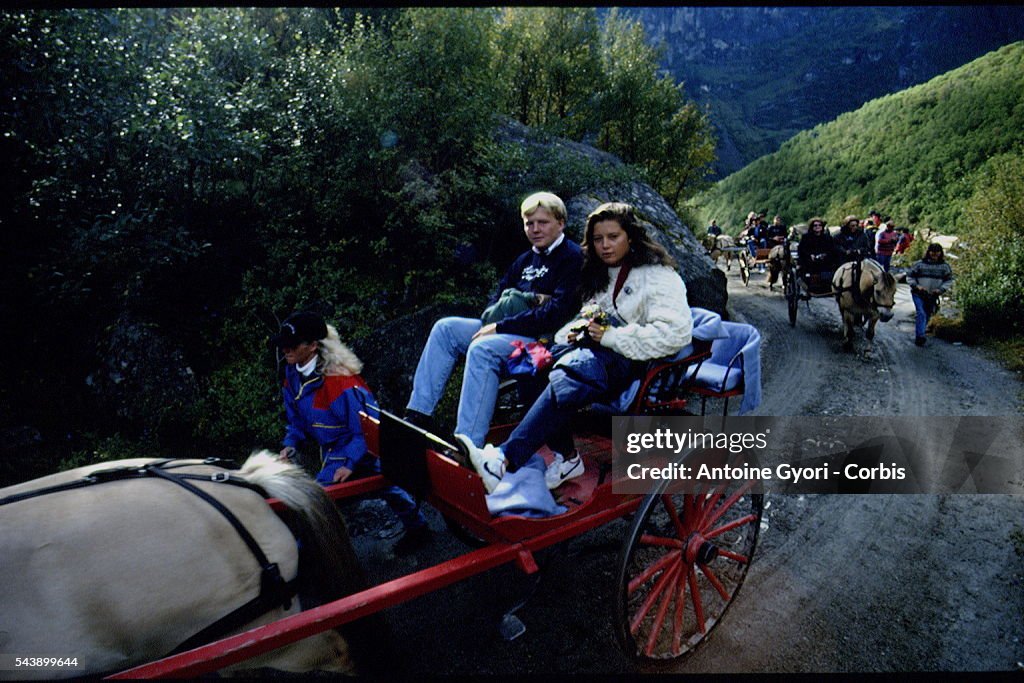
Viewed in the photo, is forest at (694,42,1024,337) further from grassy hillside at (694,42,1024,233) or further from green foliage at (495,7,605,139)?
green foliage at (495,7,605,139)

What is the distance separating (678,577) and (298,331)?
2615 millimetres

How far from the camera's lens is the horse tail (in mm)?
2184

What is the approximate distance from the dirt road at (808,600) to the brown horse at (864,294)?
5.02 metres

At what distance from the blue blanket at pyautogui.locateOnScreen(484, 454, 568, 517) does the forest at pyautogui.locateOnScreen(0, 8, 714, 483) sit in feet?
11.9

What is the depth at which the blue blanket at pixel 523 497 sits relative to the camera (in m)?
2.41

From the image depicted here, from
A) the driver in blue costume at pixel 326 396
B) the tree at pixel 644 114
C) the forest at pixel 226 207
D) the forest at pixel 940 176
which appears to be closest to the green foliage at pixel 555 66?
the tree at pixel 644 114

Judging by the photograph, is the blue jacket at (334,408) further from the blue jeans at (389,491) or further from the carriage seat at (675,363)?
the carriage seat at (675,363)

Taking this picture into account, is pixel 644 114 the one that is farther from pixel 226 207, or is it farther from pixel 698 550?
pixel 698 550

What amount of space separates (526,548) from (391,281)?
16.1 ft

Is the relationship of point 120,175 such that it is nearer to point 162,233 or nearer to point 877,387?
point 162,233

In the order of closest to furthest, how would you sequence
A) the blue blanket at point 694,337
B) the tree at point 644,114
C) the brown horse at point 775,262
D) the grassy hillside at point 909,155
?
1. the blue blanket at point 694,337
2. the brown horse at point 775,262
3. the tree at point 644,114
4. the grassy hillside at point 909,155

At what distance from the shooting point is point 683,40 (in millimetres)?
146750

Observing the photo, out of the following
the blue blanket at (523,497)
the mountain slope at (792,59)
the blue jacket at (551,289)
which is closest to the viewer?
the blue blanket at (523,497)

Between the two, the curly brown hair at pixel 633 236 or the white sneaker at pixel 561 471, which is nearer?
the white sneaker at pixel 561 471
